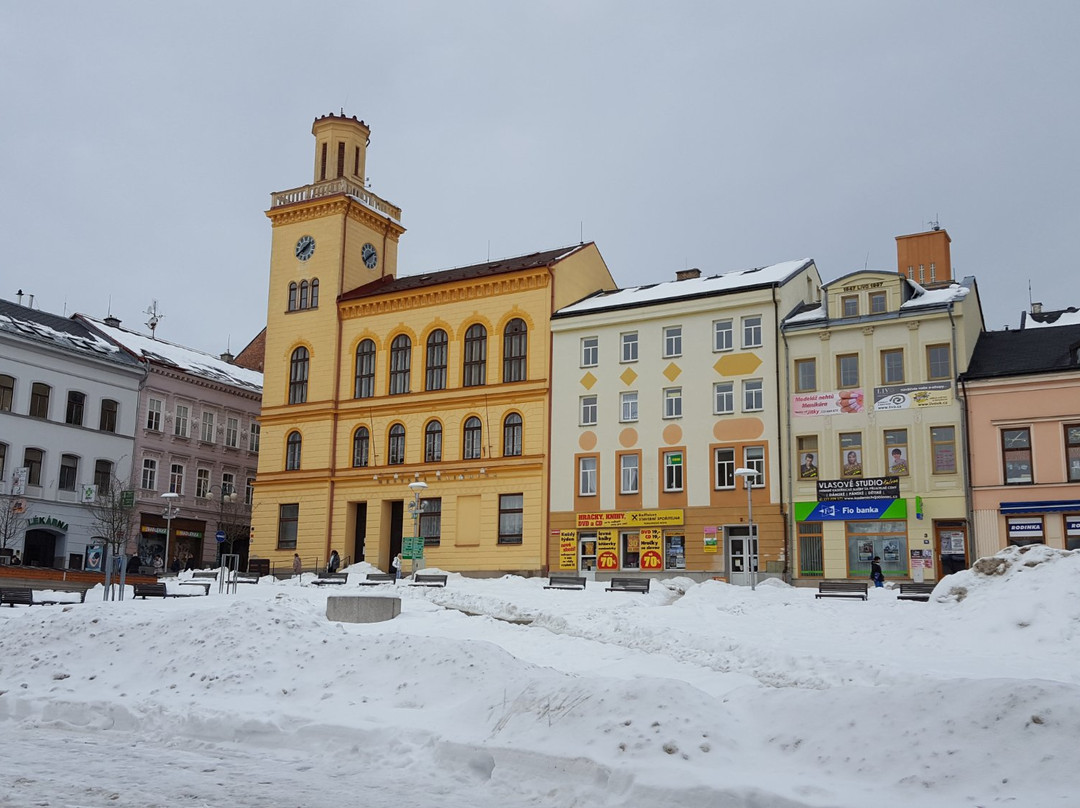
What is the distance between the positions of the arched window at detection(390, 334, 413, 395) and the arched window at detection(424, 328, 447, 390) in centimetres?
107

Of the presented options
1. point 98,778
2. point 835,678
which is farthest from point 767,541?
point 98,778

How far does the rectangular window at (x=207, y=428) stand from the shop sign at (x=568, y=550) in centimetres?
2481

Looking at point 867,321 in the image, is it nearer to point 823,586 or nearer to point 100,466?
point 823,586

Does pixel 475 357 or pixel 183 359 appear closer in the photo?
pixel 475 357

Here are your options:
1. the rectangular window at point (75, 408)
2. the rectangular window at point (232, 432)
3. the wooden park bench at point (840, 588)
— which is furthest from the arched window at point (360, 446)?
the wooden park bench at point (840, 588)

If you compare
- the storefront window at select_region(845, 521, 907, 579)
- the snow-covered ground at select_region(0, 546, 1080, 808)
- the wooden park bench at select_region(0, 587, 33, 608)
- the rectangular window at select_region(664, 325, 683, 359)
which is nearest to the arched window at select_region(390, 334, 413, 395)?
the rectangular window at select_region(664, 325, 683, 359)

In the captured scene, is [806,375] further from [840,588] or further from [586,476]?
[840,588]

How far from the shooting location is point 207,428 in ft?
203

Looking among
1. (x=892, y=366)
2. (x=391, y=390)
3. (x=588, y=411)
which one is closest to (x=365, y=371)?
(x=391, y=390)

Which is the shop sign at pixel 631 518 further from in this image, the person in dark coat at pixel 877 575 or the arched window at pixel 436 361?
the arched window at pixel 436 361

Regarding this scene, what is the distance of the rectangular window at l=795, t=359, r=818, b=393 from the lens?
139 feet

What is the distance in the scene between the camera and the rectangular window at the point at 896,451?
1570 inches

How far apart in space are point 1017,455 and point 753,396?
9.71 meters

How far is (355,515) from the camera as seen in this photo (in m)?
52.4
